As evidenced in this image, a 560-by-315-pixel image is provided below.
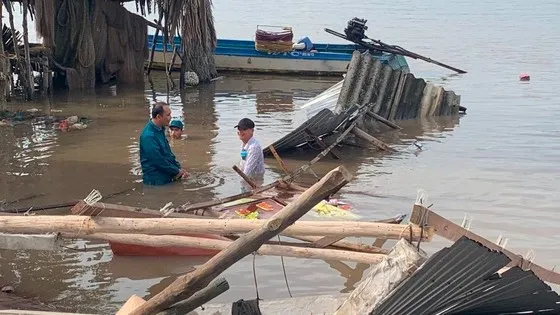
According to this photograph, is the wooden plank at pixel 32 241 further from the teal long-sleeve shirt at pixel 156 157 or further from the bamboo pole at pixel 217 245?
the teal long-sleeve shirt at pixel 156 157

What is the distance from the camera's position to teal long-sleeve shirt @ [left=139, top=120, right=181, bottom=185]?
8.97 m

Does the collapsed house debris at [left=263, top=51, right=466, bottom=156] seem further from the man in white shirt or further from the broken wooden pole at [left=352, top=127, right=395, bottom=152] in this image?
the man in white shirt

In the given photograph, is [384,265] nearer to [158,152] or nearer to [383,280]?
[383,280]

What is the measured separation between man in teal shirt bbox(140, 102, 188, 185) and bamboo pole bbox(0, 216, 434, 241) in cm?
449

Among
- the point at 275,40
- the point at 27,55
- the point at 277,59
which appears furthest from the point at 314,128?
→ the point at 277,59

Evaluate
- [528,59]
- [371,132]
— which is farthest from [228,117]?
[528,59]

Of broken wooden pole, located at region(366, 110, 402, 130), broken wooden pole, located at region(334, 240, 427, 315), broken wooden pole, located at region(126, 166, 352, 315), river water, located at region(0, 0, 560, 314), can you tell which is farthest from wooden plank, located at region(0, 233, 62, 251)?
broken wooden pole, located at region(366, 110, 402, 130)

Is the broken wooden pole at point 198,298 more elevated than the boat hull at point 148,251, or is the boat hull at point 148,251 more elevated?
the broken wooden pole at point 198,298

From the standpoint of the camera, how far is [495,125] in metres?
15.0

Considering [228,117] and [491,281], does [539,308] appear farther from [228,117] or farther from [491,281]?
[228,117]

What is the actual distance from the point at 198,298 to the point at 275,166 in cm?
778

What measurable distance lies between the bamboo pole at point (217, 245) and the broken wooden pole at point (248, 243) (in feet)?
3.75

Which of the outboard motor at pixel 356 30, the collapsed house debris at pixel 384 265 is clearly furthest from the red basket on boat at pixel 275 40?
the collapsed house debris at pixel 384 265

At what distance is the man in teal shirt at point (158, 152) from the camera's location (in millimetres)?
8844
